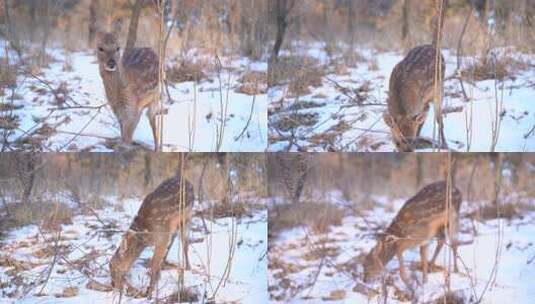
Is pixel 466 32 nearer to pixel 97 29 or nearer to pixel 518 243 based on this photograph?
pixel 518 243

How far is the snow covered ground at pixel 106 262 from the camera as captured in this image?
13.8 ft

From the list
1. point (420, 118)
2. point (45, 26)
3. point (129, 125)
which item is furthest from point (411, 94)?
point (45, 26)

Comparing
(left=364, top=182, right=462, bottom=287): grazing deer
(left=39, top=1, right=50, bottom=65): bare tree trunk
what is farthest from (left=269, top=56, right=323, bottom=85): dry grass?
(left=39, top=1, right=50, bottom=65): bare tree trunk

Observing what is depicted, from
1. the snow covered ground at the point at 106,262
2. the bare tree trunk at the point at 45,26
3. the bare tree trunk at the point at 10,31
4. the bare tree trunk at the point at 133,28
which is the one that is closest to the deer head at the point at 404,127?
the snow covered ground at the point at 106,262

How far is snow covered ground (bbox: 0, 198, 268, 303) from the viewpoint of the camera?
4.20 m

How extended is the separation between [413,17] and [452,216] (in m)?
0.93

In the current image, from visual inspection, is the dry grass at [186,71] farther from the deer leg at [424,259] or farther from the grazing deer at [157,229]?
the deer leg at [424,259]

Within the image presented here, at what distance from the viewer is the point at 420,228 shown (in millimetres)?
4305

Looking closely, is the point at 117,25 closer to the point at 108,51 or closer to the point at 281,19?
the point at 108,51

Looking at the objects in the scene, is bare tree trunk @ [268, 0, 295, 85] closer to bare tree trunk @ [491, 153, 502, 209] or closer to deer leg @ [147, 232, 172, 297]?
deer leg @ [147, 232, 172, 297]

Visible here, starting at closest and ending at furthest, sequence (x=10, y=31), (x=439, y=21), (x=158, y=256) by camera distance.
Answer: (x=439, y=21)
(x=158, y=256)
(x=10, y=31)

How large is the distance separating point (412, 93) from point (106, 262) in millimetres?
1573

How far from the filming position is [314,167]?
14.2ft

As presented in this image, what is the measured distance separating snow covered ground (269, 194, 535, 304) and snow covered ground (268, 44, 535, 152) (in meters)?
0.38
